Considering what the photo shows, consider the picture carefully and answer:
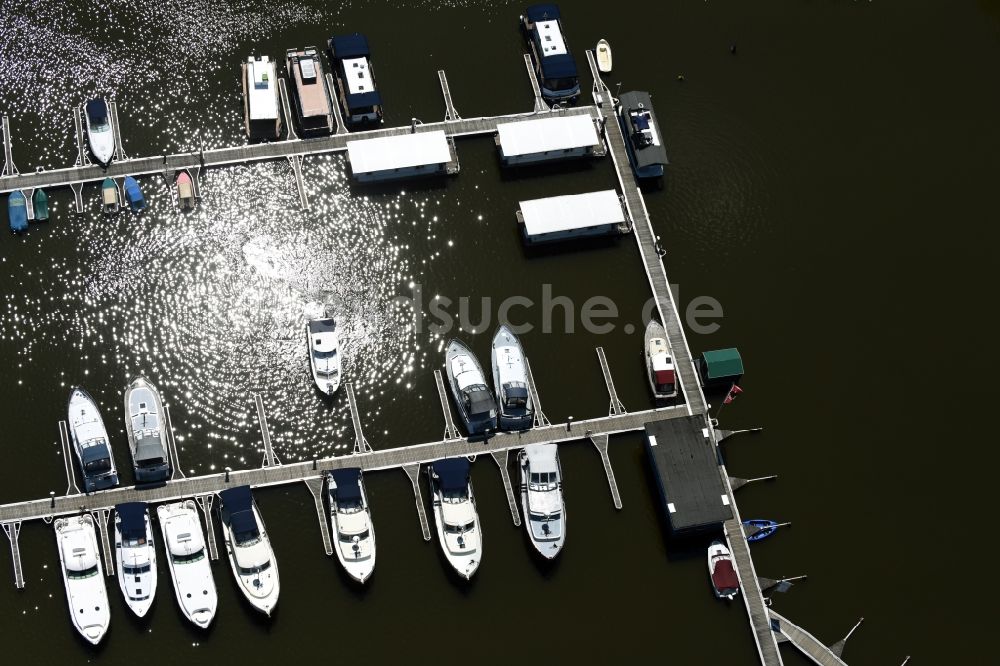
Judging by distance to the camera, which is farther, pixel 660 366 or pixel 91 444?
pixel 660 366

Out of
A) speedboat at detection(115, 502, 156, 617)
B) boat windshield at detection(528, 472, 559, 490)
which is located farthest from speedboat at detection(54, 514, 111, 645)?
boat windshield at detection(528, 472, 559, 490)

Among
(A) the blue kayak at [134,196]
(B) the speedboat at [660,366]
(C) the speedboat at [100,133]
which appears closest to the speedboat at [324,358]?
(A) the blue kayak at [134,196]

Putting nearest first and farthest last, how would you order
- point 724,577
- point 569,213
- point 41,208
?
1. point 724,577
2. point 41,208
3. point 569,213

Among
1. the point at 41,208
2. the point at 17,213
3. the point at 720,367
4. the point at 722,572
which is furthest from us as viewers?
the point at 41,208

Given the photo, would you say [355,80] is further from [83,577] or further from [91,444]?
[83,577]

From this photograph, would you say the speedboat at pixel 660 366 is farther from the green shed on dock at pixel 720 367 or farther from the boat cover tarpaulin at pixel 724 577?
the boat cover tarpaulin at pixel 724 577

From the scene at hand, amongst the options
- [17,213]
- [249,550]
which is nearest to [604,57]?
[17,213]

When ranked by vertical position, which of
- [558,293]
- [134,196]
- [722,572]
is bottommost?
[722,572]
